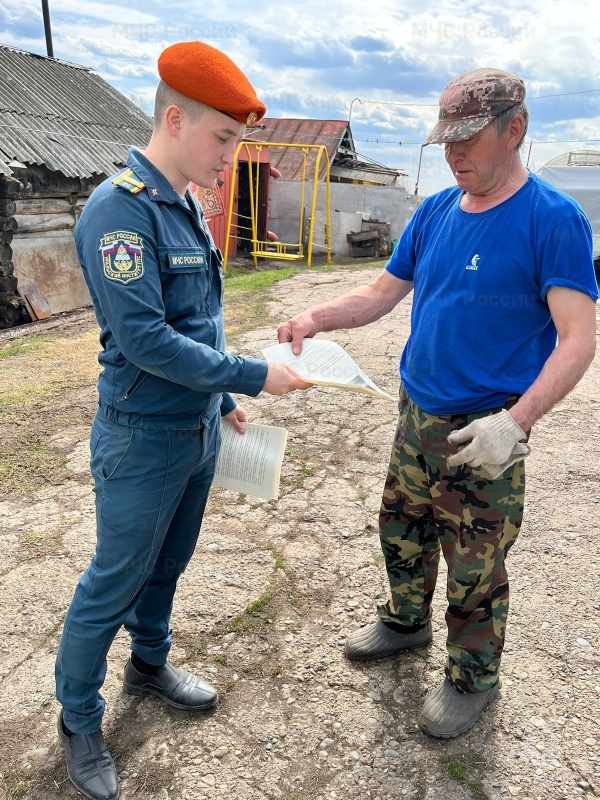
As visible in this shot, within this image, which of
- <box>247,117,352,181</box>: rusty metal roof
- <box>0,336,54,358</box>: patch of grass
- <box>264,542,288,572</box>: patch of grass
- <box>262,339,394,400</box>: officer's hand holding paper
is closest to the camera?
<box>262,339,394,400</box>: officer's hand holding paper

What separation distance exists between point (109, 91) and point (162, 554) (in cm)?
1196

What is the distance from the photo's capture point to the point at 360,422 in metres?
4.48

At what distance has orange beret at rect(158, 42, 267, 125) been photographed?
4.88ft

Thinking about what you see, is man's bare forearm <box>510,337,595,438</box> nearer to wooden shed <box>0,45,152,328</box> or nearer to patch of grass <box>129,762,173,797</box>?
patch of grass <box>129,762,173,797</box>

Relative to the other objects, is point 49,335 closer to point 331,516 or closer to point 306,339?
point 331,516

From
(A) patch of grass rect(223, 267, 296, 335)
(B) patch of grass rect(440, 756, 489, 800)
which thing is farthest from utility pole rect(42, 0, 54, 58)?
(B) patch of grass rect(440, 756, 489, 800)

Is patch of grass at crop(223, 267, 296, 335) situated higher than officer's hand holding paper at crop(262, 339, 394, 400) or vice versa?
officer's hand holding paper at crop(262, 339, 394, 400)

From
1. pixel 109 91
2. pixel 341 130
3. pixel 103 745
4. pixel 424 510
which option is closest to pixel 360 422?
pixel 424 510

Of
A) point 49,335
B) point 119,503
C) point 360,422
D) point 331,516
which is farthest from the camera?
point 49,335

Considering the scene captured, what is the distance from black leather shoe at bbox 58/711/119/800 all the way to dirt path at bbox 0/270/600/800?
0.07 meters

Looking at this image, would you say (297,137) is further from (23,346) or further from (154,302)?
(154,302)

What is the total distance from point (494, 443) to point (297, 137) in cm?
1787

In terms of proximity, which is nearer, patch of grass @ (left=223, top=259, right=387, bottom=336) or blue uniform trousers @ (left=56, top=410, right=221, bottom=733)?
blue uniform trousers @ (left=56, top=410, right=221, bottom=733)

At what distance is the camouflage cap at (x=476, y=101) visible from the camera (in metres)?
1.68
